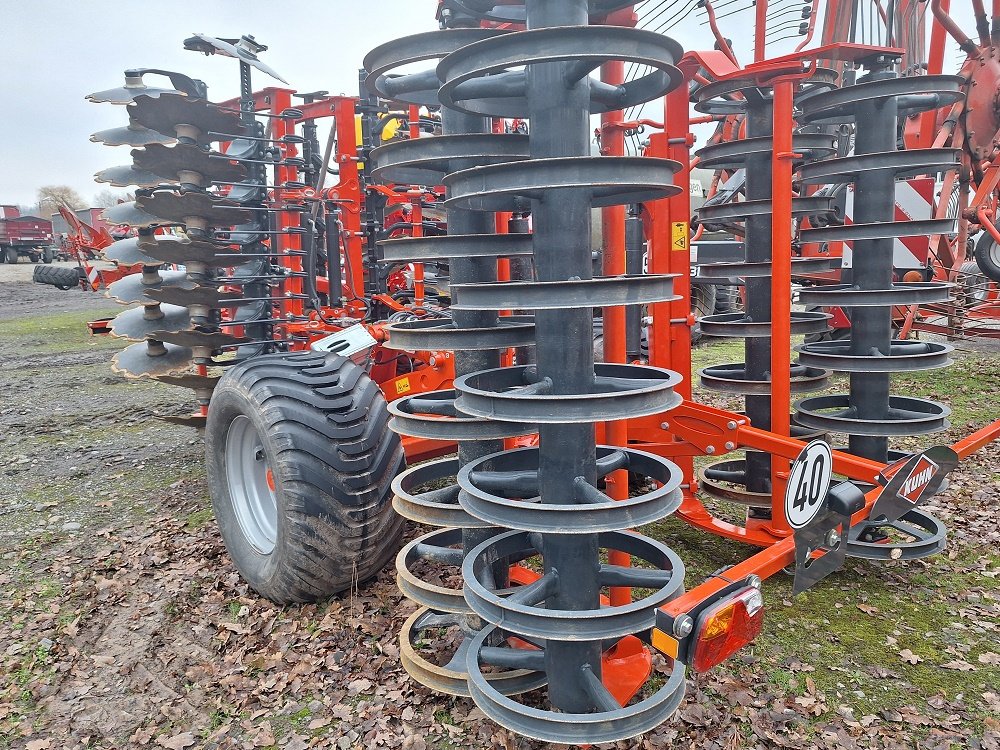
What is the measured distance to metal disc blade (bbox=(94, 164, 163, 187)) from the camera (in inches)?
176

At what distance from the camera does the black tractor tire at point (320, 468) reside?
310cm

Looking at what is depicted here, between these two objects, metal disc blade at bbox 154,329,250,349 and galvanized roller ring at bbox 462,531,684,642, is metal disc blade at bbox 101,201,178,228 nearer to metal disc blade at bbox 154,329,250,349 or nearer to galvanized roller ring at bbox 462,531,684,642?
metal disc blade at bbox 154,329,250,349

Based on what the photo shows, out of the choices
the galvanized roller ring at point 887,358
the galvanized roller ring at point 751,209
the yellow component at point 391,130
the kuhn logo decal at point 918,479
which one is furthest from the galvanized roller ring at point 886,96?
the yellow component at point 391,130

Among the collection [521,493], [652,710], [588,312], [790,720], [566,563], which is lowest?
[790,720]

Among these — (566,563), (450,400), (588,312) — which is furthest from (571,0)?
(566,563)

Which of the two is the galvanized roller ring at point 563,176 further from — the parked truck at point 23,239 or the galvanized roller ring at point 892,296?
the parked truck at point 23,239

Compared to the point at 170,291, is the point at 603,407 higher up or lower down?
lower down

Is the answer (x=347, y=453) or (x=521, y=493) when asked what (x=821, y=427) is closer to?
(x=521, y=493)

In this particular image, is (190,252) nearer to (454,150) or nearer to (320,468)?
(320,468)

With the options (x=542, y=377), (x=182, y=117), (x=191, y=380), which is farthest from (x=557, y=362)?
(x=191, y=380)

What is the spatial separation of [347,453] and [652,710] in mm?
1656

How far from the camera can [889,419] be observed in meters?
3.44

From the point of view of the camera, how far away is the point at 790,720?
8.52 ft

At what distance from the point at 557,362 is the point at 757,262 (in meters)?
1.70
